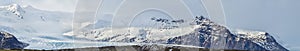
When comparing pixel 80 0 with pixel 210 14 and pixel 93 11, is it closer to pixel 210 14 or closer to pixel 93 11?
pixel 93 11

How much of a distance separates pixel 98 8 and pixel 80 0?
1886 mm

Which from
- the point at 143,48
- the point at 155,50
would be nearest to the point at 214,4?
the point at 155,50

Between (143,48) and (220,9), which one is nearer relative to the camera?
(220,9)

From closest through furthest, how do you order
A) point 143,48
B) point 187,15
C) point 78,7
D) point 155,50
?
point 78,7 < point 187,15 < point 155,50 < point 143,48

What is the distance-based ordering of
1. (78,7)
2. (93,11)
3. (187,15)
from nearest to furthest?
(78,7), (93,11), (187,15)

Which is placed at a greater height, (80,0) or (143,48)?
(80,0)

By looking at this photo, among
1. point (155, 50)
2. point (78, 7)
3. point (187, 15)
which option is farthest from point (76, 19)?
point (155, 50)

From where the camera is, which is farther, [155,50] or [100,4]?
[155,50]

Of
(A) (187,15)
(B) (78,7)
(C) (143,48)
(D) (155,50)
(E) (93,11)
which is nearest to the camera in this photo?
(B) (78,7)

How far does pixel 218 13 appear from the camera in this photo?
4441 cm

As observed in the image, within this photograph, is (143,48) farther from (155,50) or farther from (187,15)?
(187,15)

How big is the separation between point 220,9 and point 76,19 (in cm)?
1210

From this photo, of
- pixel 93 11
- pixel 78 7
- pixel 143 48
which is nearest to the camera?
pixel 78 7

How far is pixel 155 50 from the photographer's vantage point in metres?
64.6
